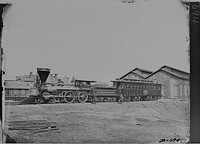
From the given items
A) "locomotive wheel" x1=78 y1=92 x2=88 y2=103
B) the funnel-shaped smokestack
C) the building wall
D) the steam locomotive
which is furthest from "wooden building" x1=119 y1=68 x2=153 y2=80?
the funnel-shaped smokestack

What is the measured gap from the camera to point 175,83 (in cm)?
259

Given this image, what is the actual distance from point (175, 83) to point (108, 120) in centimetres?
64

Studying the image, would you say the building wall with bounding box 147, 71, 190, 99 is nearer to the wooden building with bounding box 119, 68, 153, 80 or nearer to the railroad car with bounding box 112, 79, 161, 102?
the railroad car with bounding box 112, 79, 161, 102

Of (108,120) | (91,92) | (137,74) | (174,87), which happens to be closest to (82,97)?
(91,92)

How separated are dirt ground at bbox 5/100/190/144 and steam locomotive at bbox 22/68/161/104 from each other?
0.14 ft

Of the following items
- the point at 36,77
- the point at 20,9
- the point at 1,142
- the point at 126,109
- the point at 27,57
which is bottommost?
the point at 1,142

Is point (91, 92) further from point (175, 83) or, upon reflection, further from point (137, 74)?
point (175, 83)

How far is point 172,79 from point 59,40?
960 millimetres

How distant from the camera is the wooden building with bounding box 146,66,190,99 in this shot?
8.29 ft

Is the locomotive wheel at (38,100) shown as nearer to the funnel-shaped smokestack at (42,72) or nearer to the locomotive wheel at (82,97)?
the funnel-shaped smokestack at (42,72)

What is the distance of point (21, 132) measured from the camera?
2.24m

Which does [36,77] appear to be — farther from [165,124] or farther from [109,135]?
[165,124]

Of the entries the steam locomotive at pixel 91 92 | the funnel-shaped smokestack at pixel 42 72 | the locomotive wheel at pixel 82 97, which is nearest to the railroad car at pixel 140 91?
the steam locomotive at pixel 91 92

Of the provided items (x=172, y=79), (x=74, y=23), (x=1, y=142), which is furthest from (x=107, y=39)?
(x=1, y=142)
